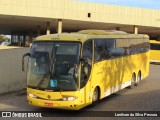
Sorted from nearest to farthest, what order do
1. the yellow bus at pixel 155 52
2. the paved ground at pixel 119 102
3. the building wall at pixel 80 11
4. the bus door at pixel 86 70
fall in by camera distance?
the bus door at pixel 86 70, the paved ground at pixel 119 102, the building wall at pixel 80 11, the yellow bus at pixel 155 52

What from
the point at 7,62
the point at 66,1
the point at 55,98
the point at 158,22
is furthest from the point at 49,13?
the point at 55,98

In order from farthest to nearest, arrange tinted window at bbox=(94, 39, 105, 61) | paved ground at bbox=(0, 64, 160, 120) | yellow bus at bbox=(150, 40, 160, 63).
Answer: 1. yellow bus at bbox=(150, 40, 160, 63)
2. tinted window at bbox=(94, 39, 105, 61)
3. paved ground at bbox=(0, 64, 160, 120)

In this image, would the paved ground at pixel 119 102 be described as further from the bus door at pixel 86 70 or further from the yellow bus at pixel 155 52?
the yellow bus at pixel 155 52

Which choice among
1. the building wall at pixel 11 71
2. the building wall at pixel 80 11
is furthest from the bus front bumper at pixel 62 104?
the building wall at pixel 80 11

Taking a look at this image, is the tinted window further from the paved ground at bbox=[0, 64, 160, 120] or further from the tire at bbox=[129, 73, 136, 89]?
the tire at bbox=[129, 73, 136, 89]

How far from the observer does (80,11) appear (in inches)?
1574

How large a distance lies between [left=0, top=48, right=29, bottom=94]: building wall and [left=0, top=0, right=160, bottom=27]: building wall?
20.0 meters

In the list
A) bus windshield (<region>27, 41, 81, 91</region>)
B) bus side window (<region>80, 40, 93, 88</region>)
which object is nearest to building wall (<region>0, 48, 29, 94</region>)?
bus windshield (<region>27, 41, 81, 91</region>)

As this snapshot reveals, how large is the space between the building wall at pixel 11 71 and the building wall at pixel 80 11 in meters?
20.0

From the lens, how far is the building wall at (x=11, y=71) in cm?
1589

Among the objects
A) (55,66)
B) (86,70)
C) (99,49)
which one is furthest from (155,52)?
(55,66)

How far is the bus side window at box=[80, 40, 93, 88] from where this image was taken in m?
11.7

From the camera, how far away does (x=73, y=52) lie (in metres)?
11.6

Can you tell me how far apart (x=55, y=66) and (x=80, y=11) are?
29034 millimetres
